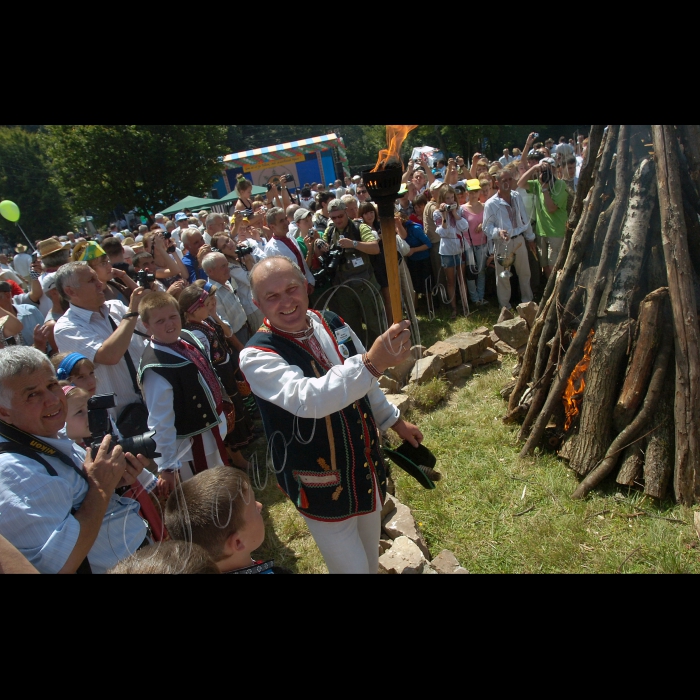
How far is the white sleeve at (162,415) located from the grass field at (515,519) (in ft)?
3.88

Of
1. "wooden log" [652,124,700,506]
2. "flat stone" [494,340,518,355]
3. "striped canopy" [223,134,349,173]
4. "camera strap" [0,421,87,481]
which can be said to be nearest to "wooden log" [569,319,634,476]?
"wooden log" [652,124,700,506]

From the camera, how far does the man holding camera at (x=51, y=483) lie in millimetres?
1900

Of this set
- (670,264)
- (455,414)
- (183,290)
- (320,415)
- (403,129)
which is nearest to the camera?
(403,129)

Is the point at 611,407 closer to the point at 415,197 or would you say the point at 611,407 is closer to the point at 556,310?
the point at 556,310

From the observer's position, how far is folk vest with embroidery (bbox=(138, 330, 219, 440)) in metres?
3.68

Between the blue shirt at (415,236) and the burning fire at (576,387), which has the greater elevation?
the blue shirt at (415,236)

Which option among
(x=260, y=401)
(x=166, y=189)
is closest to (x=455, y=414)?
(x=260, y=401)

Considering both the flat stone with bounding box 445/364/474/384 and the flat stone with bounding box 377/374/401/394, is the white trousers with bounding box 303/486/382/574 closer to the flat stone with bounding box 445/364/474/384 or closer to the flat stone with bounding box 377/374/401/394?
the flat stone with bounding box 377/374/401/394

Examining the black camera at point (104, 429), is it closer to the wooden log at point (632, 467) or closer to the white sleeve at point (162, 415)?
the white sleeve at point (162, 415)

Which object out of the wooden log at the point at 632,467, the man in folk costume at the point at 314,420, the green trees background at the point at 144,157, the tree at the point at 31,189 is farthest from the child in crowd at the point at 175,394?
the tree at the point at 31,189

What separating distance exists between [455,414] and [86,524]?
427 centimetres

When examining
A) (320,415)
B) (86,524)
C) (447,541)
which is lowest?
(447,541)

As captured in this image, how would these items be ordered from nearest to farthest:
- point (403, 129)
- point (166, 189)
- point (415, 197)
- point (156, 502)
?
point (403, 129)
point (156, 502)
point (415, 197)
point (166, 189)

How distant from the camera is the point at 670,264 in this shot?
395 centimetres
